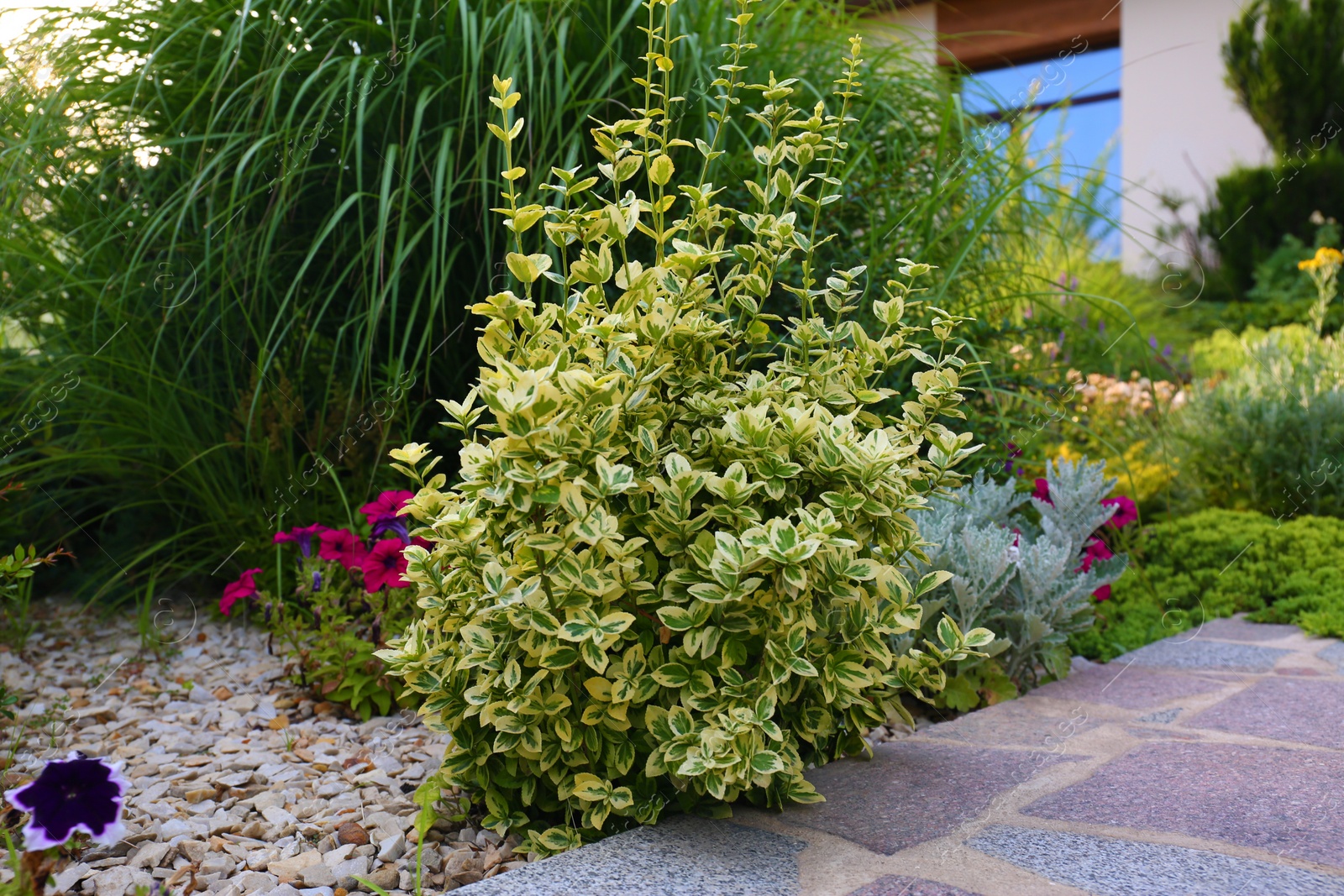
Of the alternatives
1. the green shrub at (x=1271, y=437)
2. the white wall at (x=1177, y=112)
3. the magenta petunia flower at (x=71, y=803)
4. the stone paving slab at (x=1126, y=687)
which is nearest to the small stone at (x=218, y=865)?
the magenta petunia flower at (x=71, y=803)

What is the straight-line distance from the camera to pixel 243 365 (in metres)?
2.90

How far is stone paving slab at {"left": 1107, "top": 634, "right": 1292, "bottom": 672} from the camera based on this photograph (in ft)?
8.45

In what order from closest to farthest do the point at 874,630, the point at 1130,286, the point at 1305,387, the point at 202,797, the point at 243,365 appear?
the point at 874,630
the point at 202,797
the point at 243,365
the point at 1305,387
the point at 1130,286

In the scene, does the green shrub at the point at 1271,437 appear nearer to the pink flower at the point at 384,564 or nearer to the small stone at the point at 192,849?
the pink flower at the point at 384,564

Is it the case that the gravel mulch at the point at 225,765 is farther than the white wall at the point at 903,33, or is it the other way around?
the white wall at the point at 903,33

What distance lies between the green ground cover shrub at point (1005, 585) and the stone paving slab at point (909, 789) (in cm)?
Answer: 33

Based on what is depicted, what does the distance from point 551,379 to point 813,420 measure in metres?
0.42

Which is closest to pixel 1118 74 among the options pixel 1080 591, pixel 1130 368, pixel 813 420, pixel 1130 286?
pixel 1130 286

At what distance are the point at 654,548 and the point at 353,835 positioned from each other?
2.30ft

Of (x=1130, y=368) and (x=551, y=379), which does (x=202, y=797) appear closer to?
(x=551, y=379)

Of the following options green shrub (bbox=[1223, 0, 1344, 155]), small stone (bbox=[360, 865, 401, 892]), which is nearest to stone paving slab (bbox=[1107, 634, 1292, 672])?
small stone (bbox=[360, 865, 401, 892])

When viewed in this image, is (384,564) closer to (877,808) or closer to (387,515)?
(387,515)

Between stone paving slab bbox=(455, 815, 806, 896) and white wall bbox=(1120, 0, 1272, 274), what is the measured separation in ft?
27.3

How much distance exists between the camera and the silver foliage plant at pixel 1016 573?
87.8 inches
